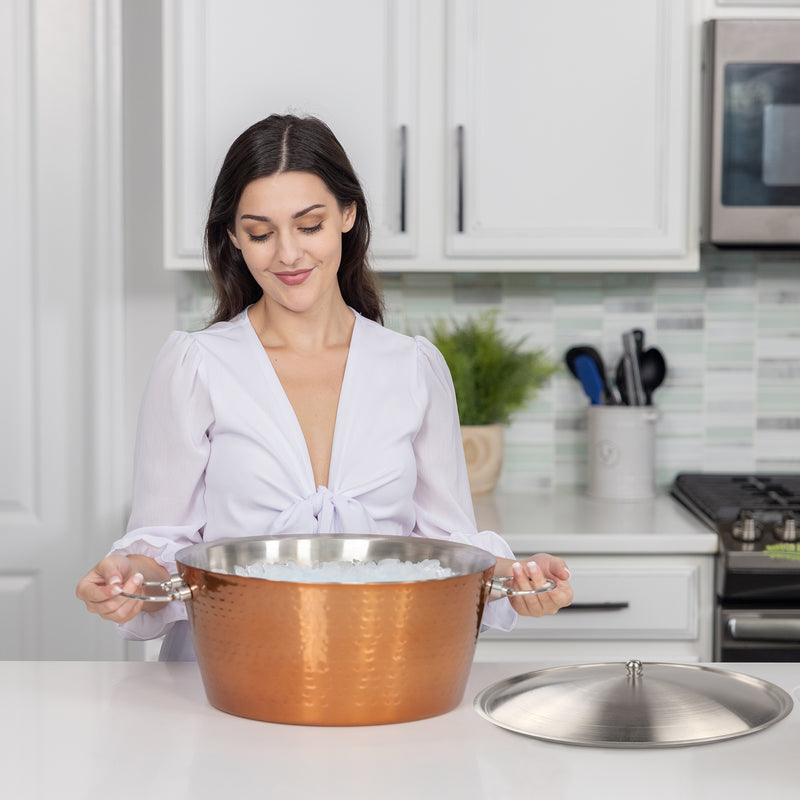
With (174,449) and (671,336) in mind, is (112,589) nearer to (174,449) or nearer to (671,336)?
(174,449)

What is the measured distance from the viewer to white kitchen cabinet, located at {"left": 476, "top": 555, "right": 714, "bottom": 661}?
2.05m

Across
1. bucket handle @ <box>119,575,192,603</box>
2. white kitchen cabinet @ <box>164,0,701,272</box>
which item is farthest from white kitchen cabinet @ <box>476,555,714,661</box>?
bucket handle @ <box>119,575,192,603</box>

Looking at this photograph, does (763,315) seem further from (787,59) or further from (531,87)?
(531,87)

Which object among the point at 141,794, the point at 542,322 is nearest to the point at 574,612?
the point at 542,322

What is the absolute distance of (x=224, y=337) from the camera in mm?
1486

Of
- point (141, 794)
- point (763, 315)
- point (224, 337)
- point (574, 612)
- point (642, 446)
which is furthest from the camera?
point (763, 315)

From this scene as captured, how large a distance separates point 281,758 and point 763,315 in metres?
2.04

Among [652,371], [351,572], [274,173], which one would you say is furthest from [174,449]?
[652,371]

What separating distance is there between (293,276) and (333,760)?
0.71 metres

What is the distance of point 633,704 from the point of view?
3.12 feet

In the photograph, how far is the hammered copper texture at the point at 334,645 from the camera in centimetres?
89

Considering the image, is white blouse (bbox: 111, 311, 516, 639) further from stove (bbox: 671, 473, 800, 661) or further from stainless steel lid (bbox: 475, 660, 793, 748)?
stove (bbox: 671, 473, 800, 661)

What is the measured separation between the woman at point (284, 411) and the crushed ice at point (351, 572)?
0.33 metres

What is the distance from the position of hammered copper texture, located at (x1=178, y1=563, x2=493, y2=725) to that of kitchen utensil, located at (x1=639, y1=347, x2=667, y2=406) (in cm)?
162
